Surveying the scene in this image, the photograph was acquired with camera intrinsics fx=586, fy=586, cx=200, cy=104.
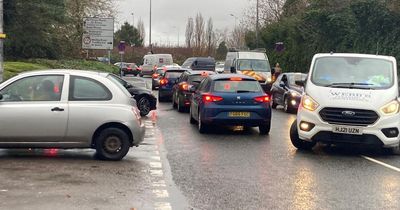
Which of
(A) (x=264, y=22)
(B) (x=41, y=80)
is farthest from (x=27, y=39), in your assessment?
(A) (x=264, y=22)

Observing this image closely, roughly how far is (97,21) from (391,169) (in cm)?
2695

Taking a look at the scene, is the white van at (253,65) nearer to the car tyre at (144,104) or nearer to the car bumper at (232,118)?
the car tyre at (144,104)

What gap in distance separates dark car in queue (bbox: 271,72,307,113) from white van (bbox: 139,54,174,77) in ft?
101

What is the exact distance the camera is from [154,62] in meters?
54.0

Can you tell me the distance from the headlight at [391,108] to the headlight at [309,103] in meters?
1.24

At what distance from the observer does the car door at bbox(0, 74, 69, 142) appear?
32.3ft

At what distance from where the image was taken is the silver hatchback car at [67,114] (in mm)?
Answer: 9898

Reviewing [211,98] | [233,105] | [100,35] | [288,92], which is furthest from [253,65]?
[233,105]

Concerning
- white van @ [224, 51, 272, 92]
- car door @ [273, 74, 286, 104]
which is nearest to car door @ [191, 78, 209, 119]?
car door @ [273, 74, 286, 104]

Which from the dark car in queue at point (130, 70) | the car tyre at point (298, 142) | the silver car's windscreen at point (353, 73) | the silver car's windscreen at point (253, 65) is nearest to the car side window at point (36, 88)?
the car tyre at point (298, 142)

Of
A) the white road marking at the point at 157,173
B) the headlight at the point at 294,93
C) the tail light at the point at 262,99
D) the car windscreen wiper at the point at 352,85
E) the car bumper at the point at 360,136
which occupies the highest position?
Result: the car windscreen wiper at the point at 352,85

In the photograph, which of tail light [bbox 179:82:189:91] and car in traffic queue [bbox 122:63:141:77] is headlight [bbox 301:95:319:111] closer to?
tail light [bbox 179:82:189:91]

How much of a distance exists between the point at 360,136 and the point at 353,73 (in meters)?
1.46

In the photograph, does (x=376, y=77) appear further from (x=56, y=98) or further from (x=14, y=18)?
(x=14, y=18)
